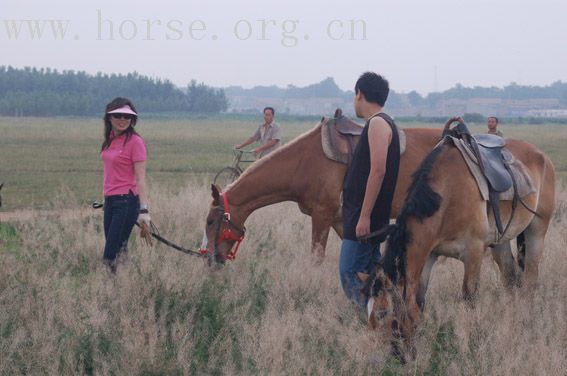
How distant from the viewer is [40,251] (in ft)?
28.5

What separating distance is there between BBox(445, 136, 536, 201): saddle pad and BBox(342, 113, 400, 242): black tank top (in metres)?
0.68

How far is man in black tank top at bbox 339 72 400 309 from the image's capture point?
5.39 metres

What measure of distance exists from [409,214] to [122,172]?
2664 millimetres

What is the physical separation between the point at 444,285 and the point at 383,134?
235 cm

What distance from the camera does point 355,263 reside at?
574cm

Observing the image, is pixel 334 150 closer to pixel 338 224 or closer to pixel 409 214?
pixel 338 224

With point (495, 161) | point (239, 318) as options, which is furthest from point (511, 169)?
point (239, 318)

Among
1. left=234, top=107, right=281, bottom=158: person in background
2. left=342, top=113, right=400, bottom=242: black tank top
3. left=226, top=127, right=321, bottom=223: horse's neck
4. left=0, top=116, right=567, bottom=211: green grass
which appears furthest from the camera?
left=0, top=116, right=567, bottom=211: green grass

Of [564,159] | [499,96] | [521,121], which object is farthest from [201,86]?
A: [564,159]

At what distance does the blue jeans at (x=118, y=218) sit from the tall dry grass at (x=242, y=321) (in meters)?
0.18

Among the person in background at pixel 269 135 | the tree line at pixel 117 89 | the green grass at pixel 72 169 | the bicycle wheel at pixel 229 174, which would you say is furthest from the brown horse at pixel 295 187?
the tree line at pixel 117 89

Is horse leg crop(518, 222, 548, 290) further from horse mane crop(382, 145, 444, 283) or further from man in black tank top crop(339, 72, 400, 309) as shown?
man in black tank top crop(339, 72, 400, 309)

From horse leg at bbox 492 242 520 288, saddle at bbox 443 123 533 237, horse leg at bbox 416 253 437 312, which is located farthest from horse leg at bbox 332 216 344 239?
horse leg at bbox 416 253 437 312

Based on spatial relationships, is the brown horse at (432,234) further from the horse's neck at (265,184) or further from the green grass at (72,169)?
the green grass at (72,169)
